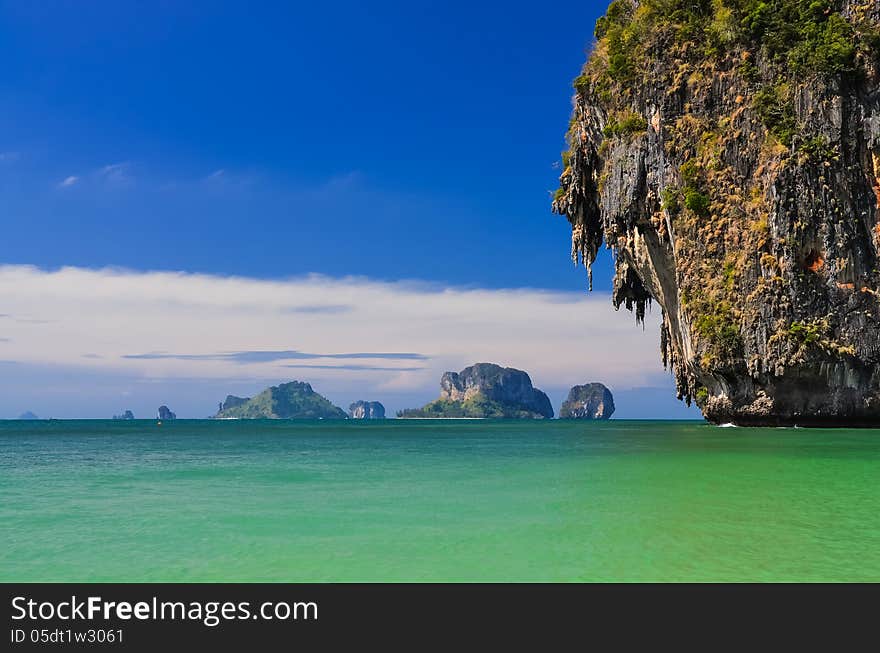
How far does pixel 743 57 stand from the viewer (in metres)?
29.5

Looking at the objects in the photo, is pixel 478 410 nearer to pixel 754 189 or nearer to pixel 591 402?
pixel 591 402

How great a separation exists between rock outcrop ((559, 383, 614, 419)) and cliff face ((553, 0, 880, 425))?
150 metres

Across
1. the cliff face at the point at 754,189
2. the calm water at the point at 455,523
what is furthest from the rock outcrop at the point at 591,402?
the calm water at the point at 455,523

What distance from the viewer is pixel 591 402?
7136 inches

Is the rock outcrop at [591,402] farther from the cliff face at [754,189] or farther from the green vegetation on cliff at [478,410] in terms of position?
the cliff face at [754,189]

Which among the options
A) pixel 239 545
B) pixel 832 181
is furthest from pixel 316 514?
pixel 832 181

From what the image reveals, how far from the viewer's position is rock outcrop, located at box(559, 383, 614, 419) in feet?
590

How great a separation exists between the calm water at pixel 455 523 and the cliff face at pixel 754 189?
44.2 feet

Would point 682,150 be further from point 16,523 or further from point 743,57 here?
point 16,523

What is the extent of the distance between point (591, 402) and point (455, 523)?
179m

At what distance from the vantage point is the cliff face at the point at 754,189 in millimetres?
26969

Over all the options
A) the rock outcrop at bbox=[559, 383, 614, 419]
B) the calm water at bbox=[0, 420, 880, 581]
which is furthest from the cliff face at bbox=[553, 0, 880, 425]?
the rock outcrop at bbox=[559, 383, 614, 419]

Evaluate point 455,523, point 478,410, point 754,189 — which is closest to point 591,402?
point 478,410

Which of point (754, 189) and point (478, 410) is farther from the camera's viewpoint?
point (478, 410)
